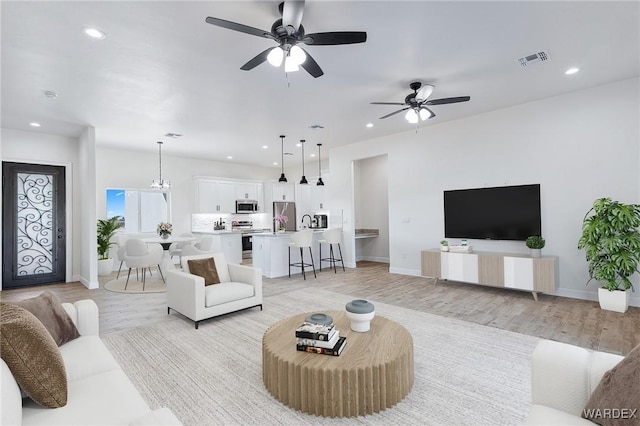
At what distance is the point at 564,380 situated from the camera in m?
1.35

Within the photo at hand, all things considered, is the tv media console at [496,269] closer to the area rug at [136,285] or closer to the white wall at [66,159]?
the area rug at [136,285]

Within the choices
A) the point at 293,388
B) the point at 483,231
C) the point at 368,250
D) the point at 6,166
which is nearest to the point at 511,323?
the point at 483,231

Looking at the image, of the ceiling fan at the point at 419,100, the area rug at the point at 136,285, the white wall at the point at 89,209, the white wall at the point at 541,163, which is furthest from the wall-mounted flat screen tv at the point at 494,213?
the white wall at the point at 89,209

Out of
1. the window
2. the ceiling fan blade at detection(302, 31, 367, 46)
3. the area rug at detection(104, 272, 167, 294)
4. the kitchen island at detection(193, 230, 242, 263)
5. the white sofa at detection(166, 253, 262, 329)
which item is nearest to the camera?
the ceiling fan blade at detection(302, 31, 367, 46)

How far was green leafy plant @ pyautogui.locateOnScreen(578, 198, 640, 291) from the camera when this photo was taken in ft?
12.2

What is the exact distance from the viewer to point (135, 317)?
13.0ft

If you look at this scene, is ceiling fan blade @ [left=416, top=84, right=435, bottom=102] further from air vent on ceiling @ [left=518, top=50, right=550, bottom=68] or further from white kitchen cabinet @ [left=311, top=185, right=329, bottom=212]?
white kitchen cabinet @ [left=311, top=185, right=329, bottom=212]

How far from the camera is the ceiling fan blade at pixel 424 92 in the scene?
12.6 ft

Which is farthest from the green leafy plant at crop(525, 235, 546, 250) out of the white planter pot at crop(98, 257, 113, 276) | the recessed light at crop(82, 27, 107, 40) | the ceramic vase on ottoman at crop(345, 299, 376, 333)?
the white planter pot at crop(98, 257, 113, 276)

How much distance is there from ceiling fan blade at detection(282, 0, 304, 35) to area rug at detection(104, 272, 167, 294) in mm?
4821

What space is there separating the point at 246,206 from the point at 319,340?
7.93m

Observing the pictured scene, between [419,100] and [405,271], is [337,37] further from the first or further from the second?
[405,271]

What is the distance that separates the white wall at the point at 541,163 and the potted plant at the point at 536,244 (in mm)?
401

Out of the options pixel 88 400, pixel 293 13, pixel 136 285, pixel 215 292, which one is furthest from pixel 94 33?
pixel 136 285
